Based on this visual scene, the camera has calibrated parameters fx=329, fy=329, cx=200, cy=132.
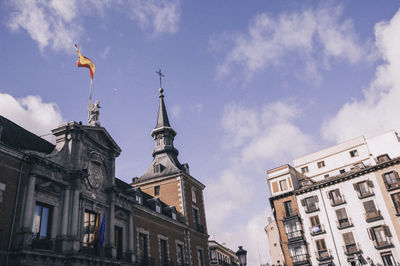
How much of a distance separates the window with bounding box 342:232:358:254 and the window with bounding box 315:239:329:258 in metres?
2.16

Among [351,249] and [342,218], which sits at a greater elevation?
[342,218]

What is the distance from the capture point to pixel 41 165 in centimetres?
1805

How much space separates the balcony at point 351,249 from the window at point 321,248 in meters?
2.02

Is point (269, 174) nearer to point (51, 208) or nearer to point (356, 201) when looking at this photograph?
point (356, 201)

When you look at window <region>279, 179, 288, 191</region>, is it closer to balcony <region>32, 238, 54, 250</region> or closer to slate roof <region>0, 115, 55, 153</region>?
slate roof <region>0, 115, 55, 153</region>

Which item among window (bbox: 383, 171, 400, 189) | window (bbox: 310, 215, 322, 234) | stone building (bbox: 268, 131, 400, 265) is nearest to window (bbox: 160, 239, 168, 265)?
stone building (bbox: 268, 131, 400, 265)

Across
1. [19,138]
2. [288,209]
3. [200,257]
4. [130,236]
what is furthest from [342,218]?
[19,138]

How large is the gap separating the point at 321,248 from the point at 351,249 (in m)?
3.06

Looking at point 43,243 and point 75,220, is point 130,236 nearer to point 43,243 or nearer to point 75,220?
point 75,220

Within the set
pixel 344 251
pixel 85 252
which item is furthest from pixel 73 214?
pixel 344 251

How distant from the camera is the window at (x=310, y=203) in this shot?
38.3 metres

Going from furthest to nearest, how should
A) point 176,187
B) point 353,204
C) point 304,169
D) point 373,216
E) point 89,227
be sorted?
point 304,169, point 353,204, point 176,187, point 373,216, point 89,227

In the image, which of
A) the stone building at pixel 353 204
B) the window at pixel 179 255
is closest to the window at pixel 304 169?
the stone building at pixel 353 204

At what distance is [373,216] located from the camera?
3406 centimetres
